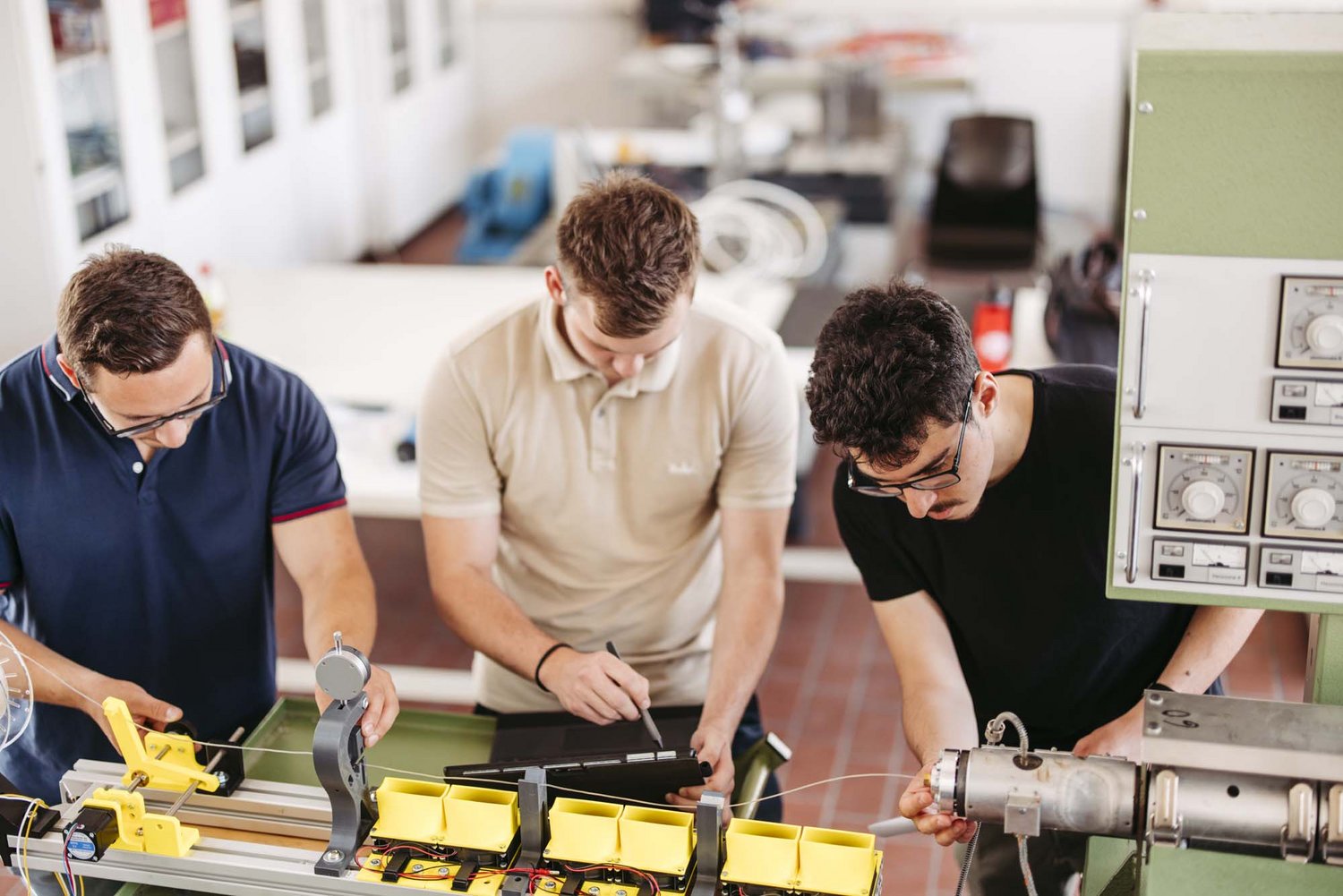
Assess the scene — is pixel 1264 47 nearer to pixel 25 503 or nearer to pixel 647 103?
pixel 25 503

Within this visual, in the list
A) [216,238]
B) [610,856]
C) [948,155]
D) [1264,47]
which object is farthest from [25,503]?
[948,155]

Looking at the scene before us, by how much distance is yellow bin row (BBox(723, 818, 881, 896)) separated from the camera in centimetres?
141

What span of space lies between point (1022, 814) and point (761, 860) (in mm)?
275

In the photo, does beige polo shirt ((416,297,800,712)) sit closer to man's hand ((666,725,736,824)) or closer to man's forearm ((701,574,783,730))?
man's forearm ((701,574,783,730))

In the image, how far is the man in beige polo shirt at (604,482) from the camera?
6.43 ft

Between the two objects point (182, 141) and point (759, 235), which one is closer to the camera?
point (759, 235)

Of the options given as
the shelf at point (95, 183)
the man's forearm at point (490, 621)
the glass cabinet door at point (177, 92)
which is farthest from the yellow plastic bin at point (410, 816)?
the glass cabinet door at point (177, 92)

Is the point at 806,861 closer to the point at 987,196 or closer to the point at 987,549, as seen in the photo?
the point at 987,549

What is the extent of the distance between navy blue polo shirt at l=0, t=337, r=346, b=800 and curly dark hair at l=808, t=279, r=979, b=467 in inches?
31.1

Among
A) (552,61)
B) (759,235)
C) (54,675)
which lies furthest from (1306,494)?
(552,61)

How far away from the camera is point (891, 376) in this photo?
4.96ft

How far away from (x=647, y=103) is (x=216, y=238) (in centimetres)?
306

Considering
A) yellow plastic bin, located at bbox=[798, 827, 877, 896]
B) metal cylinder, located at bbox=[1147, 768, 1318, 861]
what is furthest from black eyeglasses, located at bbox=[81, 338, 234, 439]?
metal cylinder, located at bbox=[1147, 768, 1318, 861]

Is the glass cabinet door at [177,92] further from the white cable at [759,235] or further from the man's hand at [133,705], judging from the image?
the man's hand at [133,705]
